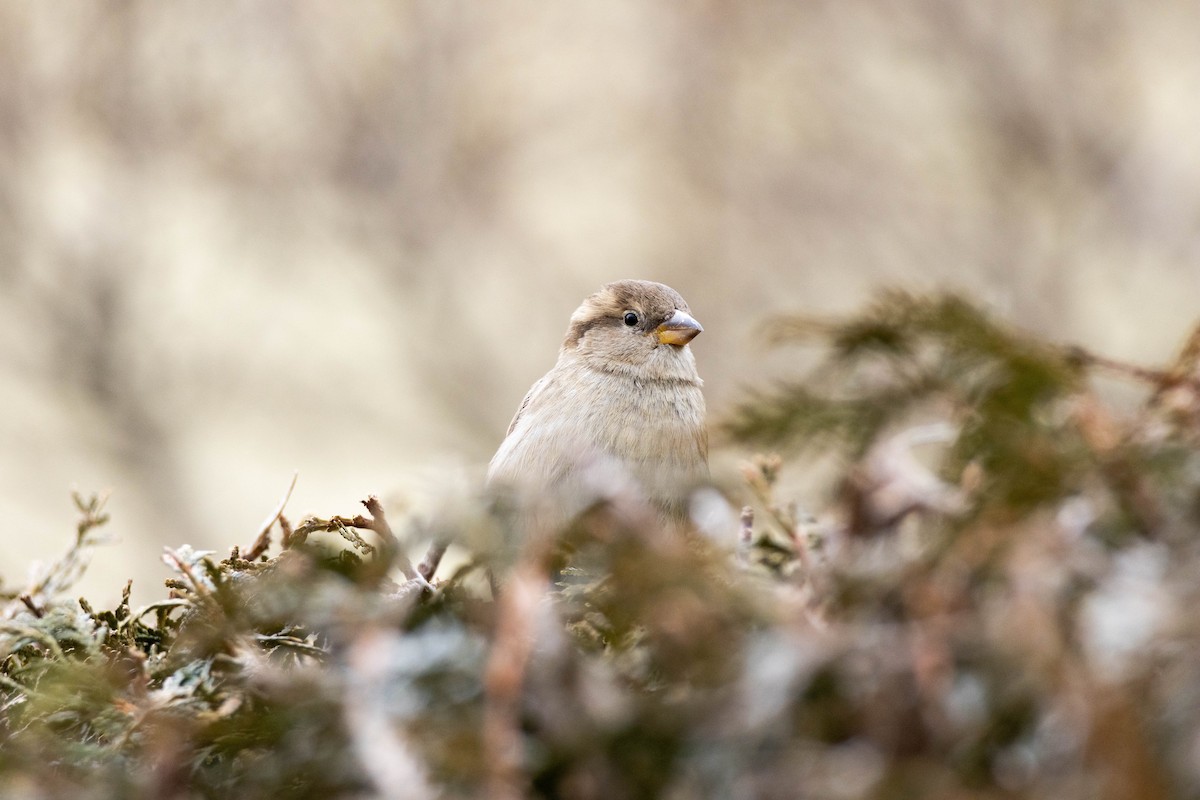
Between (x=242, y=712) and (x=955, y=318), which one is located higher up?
(x=955, y=318)

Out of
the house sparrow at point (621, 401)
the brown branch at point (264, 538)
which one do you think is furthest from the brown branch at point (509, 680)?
the house sparrow at point (621, 401)

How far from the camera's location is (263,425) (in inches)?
412

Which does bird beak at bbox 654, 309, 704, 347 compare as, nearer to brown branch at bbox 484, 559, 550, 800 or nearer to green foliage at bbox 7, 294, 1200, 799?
green foliage at bbox 7, 294, 1200, 799

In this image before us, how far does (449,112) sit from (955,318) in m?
9.27

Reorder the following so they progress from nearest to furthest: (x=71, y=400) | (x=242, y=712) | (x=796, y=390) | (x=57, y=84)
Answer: (x=242, y=712), (x=796, y=390), (x=57, y=84), (x=71, y=400)

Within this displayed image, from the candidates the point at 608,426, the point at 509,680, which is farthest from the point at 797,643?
the point at 608,426

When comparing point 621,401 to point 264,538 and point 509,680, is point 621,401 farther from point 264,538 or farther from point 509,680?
point 509,680

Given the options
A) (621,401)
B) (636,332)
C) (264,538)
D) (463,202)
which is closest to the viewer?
(264,538)

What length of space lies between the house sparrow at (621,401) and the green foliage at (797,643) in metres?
1.81

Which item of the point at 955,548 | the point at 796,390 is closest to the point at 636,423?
the point at 796,390

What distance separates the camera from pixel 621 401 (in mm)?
3750

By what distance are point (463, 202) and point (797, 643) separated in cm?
976

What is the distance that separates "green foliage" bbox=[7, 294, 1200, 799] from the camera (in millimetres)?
767

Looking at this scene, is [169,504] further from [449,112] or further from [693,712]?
[693,712]
